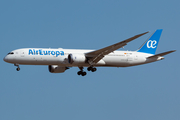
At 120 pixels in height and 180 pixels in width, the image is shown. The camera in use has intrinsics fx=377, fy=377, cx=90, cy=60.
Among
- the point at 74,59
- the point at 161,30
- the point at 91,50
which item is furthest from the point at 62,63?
the point at 161,30

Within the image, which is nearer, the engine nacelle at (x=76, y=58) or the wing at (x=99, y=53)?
the wing at (x=99, y=53)

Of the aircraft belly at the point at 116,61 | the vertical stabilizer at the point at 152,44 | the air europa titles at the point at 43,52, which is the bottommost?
the aircraft belly at the point at 116,61

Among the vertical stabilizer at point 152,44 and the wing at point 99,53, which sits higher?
the vertical stabilizer at point 152,44

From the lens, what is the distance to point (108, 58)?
55.1 m

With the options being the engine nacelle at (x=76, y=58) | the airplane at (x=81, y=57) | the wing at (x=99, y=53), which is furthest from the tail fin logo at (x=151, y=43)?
the engine nacelle at (x=76, y=58)

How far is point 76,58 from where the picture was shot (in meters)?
52.0

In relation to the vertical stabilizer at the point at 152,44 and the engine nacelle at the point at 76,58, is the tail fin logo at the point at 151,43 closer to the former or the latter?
the vertical stabilizer at the point at 152,44

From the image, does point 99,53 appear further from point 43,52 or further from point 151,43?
point 151,43

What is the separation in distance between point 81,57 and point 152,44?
46.7ft

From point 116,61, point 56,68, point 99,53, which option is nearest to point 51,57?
point 56,68

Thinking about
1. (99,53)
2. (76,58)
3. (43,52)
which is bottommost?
(76,58)

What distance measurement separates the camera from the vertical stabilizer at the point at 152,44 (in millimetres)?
59794

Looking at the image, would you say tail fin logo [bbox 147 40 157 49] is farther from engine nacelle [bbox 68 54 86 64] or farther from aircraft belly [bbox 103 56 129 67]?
engine nacelle [bbox 68 54 86 64]

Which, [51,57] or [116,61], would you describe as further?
[116,61]
